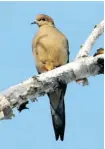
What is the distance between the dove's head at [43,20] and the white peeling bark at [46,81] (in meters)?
1.33

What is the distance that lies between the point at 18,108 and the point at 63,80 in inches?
15.2

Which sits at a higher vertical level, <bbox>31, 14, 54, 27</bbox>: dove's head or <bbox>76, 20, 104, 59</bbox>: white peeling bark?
<bbox>31, 14, 54, 27</bbox>: dove's head

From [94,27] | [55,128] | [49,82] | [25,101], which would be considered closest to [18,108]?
[25,101]

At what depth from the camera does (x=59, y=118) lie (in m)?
3.20

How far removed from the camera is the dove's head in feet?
12.3

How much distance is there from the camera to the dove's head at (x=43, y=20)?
3.74 meters

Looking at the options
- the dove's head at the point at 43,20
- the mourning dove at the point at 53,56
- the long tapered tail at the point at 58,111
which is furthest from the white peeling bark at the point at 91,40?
the dove's head at the point at 43,20

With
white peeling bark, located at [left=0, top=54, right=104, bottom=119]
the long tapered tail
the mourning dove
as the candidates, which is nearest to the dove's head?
the mourning dove

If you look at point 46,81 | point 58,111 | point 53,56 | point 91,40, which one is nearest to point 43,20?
point 53,56

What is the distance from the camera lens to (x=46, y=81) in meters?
2.46

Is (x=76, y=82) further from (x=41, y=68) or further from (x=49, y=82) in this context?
(x=41, y=68)

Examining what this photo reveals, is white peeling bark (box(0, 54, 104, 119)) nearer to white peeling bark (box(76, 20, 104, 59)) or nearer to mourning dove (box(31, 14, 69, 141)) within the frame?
white peeling bark (box(76, 20, 104, 59))

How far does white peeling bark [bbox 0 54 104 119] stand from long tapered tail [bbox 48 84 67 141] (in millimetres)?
497

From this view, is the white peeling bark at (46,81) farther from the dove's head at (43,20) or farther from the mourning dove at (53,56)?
the dove's head at (43,20)
